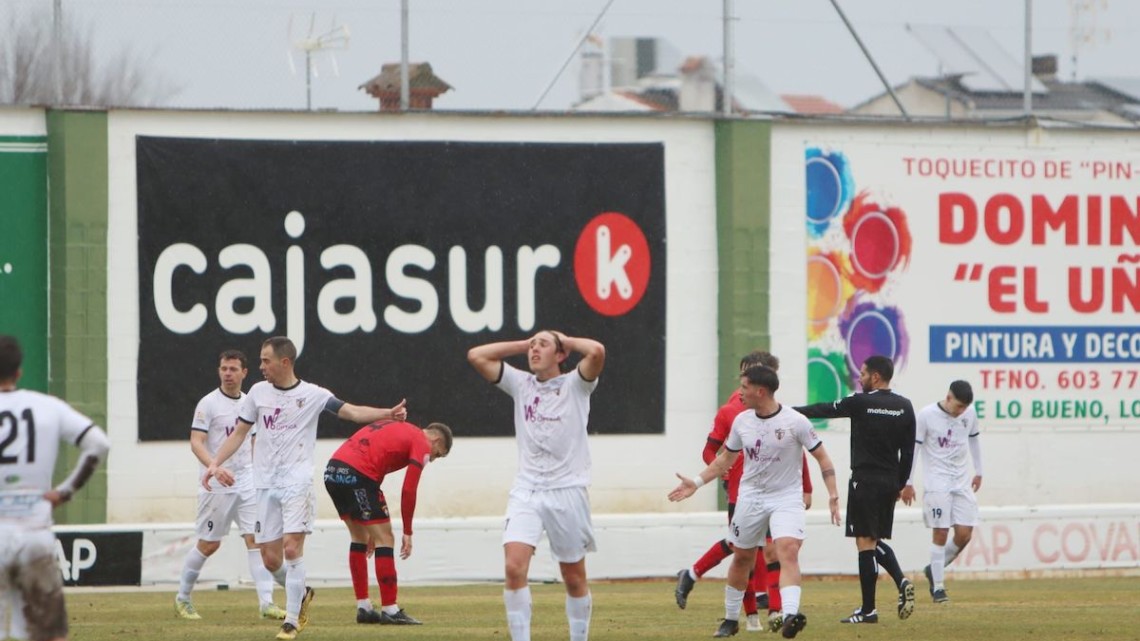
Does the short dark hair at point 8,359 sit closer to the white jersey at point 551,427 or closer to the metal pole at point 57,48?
the white jersey at point 551,427

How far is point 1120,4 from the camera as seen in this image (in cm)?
2517

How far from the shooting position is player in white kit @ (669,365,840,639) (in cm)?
1280

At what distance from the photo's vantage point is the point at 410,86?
73.2ft

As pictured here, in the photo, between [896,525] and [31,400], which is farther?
[896,525]

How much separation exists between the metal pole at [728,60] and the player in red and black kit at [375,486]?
9.26 m

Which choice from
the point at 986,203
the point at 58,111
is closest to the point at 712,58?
the point at 986,203

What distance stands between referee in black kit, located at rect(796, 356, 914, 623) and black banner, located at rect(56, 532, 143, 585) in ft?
27.8

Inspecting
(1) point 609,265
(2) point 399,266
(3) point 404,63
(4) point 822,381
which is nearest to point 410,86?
(3) point 404,63

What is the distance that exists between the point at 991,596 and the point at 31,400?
11.2m

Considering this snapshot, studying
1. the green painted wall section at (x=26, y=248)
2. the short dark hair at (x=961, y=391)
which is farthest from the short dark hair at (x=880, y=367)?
the green painted wall section at (x=26, y=248)

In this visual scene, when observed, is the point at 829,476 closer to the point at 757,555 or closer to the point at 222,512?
the point at 757,555

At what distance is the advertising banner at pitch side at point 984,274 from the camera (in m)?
23.1

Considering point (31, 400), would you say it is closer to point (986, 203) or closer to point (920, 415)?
point (920, 415)

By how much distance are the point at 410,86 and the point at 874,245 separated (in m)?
6.28
